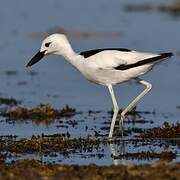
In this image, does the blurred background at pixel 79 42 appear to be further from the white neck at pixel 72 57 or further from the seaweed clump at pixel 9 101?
the white neck at pixel 72 57

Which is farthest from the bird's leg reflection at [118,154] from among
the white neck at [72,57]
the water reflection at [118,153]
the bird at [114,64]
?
the white neck at [72,57]

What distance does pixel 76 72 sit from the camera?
2084 cm

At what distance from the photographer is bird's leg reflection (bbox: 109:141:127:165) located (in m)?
11.1

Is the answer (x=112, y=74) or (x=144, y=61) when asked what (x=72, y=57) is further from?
(x=144, y=61)

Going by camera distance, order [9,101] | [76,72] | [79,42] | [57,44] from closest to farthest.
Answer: [57,44]
[9,101]
[76,72]
[79,42]

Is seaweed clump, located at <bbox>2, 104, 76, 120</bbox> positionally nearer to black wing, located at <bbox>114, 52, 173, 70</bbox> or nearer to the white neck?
the white neck

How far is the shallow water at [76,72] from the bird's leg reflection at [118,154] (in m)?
0.09

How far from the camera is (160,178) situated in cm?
951

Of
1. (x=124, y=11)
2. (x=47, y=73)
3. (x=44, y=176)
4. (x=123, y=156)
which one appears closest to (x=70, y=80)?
(x=47, y=73)

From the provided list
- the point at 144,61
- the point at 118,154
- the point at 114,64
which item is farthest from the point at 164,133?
the point at 118,154

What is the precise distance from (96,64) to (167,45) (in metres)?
11.0

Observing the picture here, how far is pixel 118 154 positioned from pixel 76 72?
30.5 ft

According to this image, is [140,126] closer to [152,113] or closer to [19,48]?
[152,113]

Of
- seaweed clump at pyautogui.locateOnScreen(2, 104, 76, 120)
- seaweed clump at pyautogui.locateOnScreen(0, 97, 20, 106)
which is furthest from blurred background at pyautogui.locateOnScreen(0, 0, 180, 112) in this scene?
seaweed clump at pyautogui.locateOnScreen(2, 104, 76, 120)
